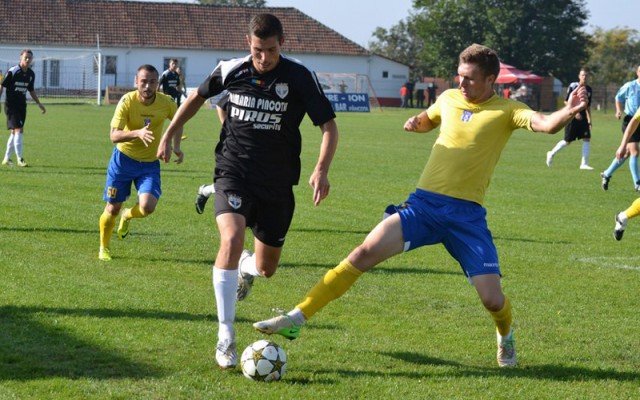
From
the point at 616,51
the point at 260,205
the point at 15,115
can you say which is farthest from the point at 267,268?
the point at 616,51

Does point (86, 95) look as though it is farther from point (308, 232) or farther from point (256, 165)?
point (256, 165)

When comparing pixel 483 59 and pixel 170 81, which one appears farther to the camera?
pixel 170 81

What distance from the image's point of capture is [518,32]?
263 feet

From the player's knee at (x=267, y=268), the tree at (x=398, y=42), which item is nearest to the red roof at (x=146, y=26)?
the tree at (x=398, y=42)

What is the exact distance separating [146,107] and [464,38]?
7570cm

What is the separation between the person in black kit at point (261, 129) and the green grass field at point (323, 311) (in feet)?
2.72

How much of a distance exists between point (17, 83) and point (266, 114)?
1504 centimetres

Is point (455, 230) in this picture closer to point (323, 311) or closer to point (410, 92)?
point (323, 311)

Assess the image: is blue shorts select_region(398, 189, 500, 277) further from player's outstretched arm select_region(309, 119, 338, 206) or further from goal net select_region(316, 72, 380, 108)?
goal net select_region(316, 72, 380, 108)

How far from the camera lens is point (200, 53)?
73.1 m

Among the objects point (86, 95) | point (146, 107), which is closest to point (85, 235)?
point (146, 107)

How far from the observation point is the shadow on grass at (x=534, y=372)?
246 inches

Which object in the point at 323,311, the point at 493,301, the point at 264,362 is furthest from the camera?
the point at 323,311

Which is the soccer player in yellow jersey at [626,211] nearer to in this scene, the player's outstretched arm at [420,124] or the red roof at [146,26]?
the player's outstretched arm at [420,124]
